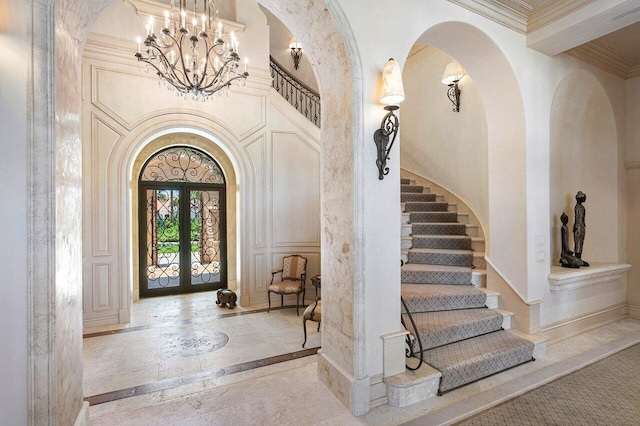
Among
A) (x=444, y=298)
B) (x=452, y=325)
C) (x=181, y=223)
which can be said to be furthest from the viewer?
(x=181, y=223)

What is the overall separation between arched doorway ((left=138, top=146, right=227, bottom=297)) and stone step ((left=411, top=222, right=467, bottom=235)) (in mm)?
4078

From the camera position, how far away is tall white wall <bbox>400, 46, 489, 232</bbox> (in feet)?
15.5

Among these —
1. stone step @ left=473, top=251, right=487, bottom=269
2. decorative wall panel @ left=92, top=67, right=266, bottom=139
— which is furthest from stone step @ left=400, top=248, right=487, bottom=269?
decorative wall panel @ left=92, top=67, right=266, bottom=139

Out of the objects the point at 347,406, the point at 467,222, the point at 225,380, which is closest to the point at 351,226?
the point at 347,406

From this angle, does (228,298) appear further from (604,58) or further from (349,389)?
(604,58)

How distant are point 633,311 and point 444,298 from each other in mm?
3573

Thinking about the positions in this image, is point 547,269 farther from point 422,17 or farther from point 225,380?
point 225,380

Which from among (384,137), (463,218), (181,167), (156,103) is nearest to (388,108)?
(384,137)

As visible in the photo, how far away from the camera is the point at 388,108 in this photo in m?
2.37

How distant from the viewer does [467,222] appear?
16.1 ft

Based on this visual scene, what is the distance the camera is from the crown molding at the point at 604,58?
3910 millimetres

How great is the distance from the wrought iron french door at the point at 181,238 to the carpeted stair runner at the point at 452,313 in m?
4.18

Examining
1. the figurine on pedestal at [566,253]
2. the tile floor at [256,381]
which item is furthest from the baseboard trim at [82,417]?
the figurine on pedestal at [566,253]

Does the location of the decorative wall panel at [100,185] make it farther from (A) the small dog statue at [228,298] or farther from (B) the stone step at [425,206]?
(B) the stone step at [425,206]
